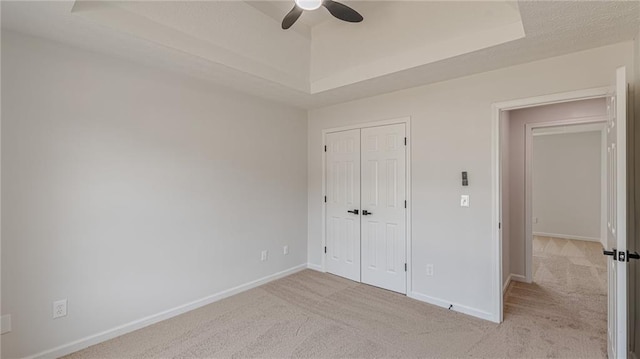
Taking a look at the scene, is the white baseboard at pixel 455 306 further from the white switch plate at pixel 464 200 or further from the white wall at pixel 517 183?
the white wall at pixel 517 183

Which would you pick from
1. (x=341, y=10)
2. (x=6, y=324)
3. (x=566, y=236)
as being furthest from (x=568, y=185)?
(x=6, y=324)

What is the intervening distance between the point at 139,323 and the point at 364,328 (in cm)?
210

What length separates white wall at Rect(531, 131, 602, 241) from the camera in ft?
20.6

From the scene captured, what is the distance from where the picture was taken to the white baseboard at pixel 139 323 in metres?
2.30

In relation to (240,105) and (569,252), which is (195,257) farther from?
(569,252)

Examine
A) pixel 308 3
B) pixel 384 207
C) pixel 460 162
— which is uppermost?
pixel 308 3

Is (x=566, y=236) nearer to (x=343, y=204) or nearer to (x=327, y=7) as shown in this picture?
(x=343, y=204)

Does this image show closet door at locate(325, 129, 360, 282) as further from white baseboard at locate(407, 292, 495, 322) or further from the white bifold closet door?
white baseboard at locate(407, 292, 495, 322)

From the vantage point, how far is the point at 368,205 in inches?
153

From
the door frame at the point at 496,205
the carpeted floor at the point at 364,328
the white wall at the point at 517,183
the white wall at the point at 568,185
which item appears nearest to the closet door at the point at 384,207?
the carpeted floor at the point at 364,328

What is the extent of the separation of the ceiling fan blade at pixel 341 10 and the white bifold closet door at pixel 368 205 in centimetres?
158

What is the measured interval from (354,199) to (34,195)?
3188mm

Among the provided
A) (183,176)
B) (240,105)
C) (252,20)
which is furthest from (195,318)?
(252,20)

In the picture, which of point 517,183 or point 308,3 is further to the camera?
point 517,183
